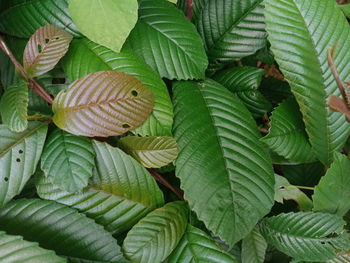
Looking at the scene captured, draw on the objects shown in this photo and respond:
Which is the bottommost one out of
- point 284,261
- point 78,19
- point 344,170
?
point 284,261

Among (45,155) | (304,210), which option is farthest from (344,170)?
(45,155)

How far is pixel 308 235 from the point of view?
829mm

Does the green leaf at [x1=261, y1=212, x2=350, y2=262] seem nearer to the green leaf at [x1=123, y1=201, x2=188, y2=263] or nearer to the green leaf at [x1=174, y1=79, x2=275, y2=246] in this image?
the green leaf at [x1=174, y1=79, x2=275, y2=246]

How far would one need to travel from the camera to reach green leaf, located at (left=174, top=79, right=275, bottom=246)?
2.52 feet

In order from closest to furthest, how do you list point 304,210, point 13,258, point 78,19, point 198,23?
point 13,258 → point 78,19 → point 304,210 → point 198,23

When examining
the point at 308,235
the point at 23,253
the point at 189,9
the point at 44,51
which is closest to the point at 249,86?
the point at 189,9

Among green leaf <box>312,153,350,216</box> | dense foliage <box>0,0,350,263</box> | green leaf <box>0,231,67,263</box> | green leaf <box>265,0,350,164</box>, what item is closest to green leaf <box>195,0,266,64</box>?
dense foliage <box>0,0,350,263</box>

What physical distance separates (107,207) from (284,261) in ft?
1.51

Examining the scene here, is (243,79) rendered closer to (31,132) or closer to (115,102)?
(115,102)

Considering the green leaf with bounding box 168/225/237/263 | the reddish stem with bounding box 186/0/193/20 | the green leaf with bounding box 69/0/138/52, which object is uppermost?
the green leaf with bounding box 69/0/138/52

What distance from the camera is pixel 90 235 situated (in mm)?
769

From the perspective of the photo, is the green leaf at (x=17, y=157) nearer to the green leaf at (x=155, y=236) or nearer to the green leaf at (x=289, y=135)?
the green leaf at (x=155, y=236)

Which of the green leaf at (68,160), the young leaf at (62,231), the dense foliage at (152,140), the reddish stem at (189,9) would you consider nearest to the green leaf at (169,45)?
the dense foliage at (152,140)

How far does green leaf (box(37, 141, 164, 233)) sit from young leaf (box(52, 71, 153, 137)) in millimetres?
51
